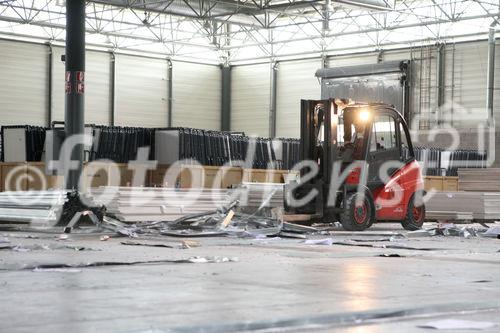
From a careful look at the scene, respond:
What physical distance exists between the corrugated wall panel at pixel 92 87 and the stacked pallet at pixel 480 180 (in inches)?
733

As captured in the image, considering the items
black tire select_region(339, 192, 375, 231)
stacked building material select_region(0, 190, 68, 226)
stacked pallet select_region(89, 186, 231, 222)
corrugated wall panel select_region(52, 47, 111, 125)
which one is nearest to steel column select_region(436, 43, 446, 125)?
corrugated wall panel select_region(52, 47, 111, 125)

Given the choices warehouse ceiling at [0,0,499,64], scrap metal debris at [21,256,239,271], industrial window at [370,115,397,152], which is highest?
warehouse ceiling at [0,0,499,64]

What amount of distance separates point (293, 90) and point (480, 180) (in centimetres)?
1767

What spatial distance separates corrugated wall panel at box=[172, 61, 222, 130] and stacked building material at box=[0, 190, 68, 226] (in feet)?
71.5

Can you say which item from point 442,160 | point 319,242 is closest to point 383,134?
point 319,242

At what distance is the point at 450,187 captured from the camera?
27547mm

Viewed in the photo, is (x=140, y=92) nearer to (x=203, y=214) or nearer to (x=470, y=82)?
(x=470, y=82)

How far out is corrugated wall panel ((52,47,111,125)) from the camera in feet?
116

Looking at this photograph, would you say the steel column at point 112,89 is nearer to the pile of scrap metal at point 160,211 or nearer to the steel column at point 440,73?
the steel column at point 440,73

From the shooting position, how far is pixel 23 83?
34.4 meters

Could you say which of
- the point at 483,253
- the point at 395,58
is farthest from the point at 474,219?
the point at 395,58

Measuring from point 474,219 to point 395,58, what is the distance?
1581cm

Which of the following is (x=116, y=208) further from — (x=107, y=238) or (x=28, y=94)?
(x=28, y=94)

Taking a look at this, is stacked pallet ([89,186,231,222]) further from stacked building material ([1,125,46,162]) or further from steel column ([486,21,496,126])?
steel column ([486,21,496,126])
